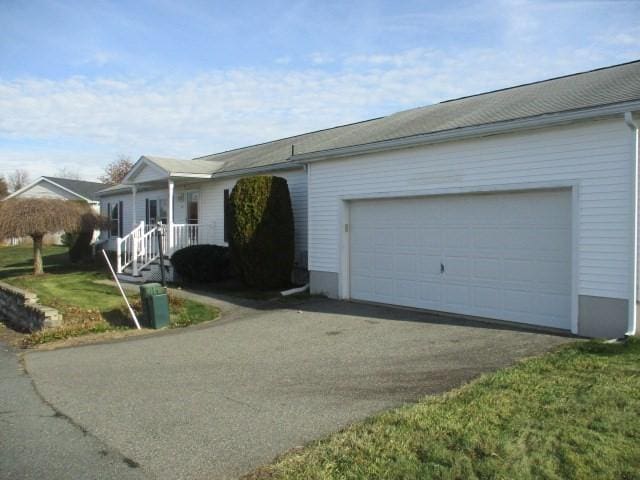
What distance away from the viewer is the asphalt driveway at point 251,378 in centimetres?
489

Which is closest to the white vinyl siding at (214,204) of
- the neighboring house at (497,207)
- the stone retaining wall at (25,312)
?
the neighboring house at (497,207)

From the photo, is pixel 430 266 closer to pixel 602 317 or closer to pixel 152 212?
pixel 602 317

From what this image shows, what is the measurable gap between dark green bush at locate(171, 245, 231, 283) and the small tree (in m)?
5.35

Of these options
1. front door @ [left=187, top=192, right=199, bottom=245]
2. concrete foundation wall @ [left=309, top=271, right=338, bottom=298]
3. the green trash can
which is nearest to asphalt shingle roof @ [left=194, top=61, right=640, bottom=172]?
concrete foundation wall @ [left=309, top=271, right=338, bottom=298]

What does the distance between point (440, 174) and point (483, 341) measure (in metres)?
3.55

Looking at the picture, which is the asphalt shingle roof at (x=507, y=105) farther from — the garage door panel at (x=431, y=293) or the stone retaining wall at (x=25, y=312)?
the stone retaining wall at (x=25, y=312)

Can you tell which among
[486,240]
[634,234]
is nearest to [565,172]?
[634,234]

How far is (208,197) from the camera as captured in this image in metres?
18.9

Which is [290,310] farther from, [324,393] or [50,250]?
[50,250]

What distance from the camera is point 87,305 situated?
1299 cm

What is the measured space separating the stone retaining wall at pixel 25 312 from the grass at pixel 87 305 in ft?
0.82

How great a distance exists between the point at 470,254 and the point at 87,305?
862 centimetres

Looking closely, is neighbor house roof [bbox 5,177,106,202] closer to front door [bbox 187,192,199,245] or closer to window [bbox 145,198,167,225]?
window [bbox 145,198,167,225]

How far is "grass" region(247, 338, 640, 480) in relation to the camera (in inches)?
162
